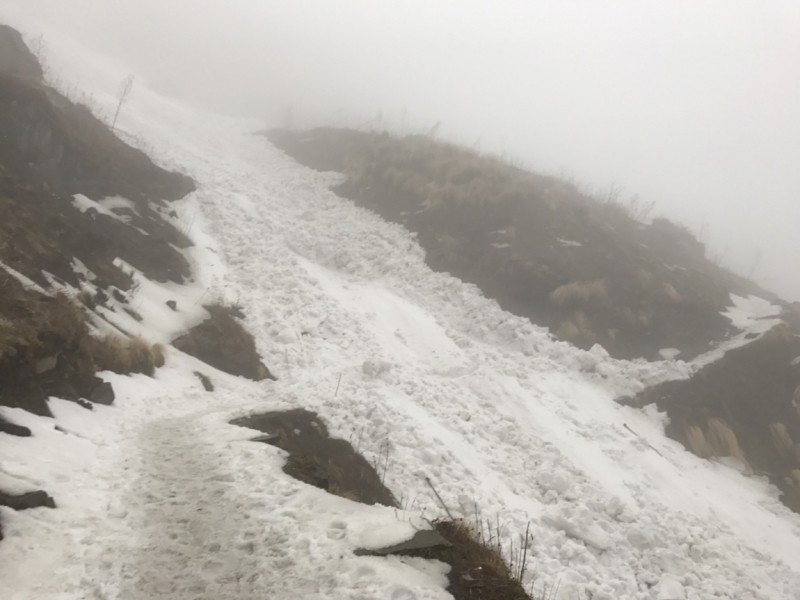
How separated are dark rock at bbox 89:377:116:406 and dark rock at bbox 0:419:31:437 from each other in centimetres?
178

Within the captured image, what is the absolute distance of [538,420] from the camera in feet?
35.9

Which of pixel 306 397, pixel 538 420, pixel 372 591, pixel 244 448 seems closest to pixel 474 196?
pixel 538 420

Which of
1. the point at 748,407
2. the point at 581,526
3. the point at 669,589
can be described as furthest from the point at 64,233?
→ the point at 748,407

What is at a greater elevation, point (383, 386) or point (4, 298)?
point (4, 298)

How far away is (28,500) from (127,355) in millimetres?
4435

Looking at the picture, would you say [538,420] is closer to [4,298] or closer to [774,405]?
[774,405]

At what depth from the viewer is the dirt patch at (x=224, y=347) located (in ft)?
34.3

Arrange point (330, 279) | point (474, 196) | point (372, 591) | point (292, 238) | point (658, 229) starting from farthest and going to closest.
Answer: point (658, 229), point (474, 196), point (292, 238), point (330, 279), point (372, 591)

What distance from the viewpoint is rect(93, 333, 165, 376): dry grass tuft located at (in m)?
7.65

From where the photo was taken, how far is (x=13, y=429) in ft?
15.9

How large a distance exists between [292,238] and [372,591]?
15.7 m

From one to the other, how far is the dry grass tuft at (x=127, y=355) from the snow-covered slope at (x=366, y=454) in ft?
1.14

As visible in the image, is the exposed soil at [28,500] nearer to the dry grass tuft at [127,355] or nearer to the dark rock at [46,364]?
the dark rock at [46,364]

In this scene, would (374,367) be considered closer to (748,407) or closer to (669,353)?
(669,353)
